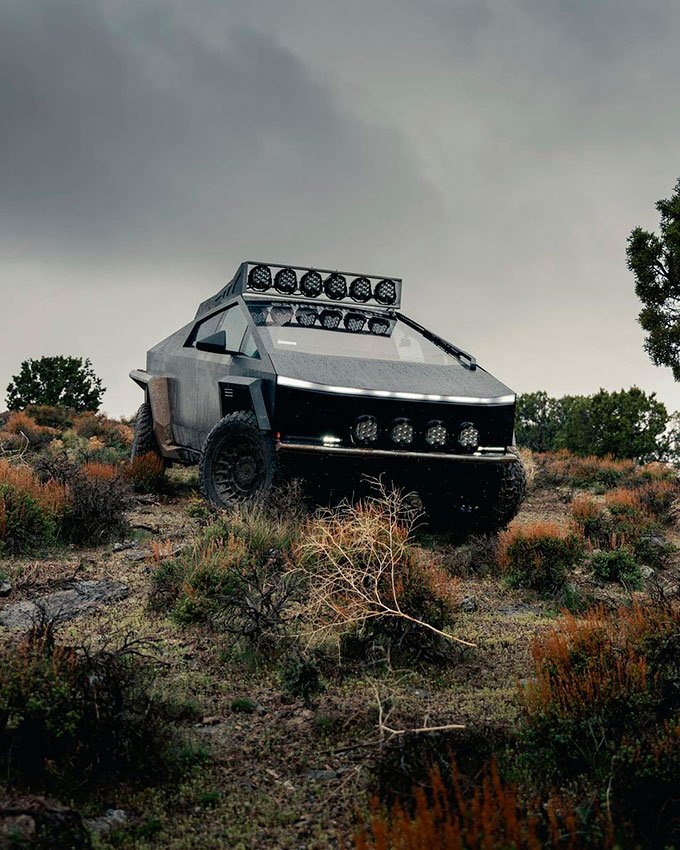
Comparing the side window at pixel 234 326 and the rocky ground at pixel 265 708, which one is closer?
the rocky ground at pixel 265 708

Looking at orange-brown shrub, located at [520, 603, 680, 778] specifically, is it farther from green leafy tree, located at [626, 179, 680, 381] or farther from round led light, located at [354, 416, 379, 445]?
Answer: green leafy tree, located at [626, 179, 680, 381]

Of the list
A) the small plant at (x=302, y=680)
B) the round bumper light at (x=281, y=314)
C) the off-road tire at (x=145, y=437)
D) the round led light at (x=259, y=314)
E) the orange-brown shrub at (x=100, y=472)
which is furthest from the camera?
the off-road tire at (x=145, y=437)

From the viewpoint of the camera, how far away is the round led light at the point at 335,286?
36.4 feet

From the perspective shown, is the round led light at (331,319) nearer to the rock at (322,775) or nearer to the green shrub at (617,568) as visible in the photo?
→ the green shrub at (617,568)

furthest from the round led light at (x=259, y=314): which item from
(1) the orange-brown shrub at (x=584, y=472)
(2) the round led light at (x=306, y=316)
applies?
(1) the orange-brown shrub at (x=584, y=472)

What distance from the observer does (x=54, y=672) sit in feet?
15.0

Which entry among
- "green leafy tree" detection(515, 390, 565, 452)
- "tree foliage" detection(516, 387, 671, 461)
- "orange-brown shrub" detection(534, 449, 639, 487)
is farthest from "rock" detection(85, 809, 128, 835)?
"green leafy tree" detection(515, 390, 565, 452)

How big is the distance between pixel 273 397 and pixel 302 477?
898 millimetres

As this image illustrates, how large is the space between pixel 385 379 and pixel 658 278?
1988 centimetres

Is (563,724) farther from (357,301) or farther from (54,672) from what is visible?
(357,301)

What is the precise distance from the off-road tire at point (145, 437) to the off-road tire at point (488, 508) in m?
5.15

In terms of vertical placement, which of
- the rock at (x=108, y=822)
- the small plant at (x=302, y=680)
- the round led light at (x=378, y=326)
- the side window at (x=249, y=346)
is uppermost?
the round led light at (x=378, y=326)

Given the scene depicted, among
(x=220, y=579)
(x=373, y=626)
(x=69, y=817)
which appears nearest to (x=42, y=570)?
(x=220, y=579)

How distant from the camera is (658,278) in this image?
26875 mm
